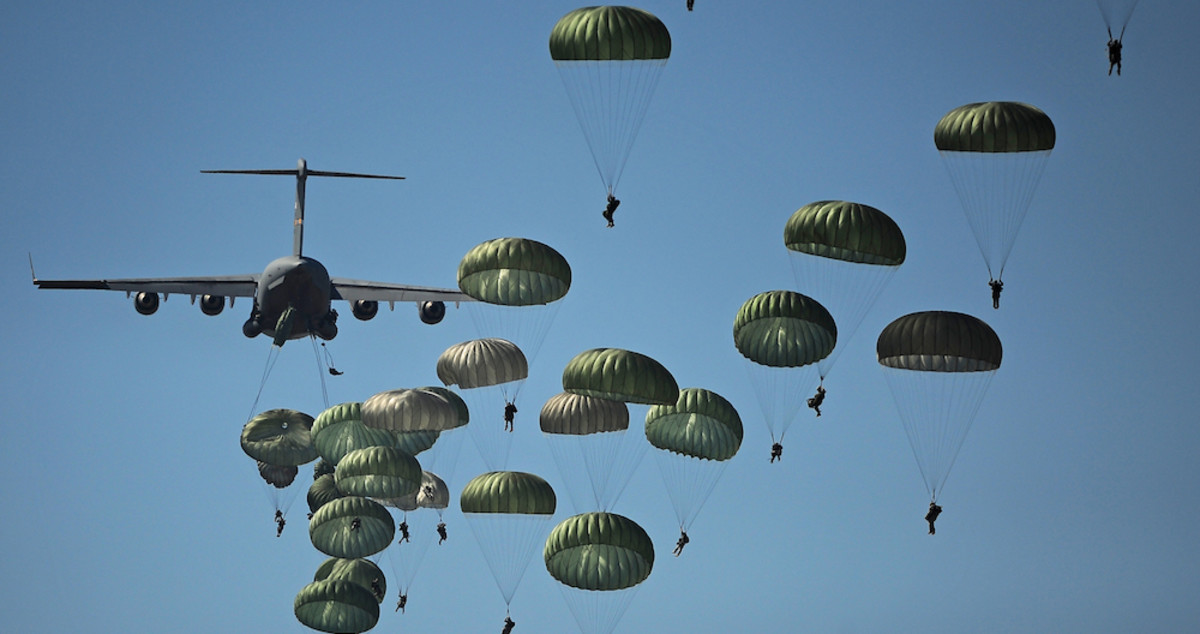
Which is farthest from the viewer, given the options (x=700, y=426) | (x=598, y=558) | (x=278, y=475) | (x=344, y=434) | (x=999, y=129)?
(x=278, y=475)

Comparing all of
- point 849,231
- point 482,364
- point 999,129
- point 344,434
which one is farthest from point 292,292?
point 999,129

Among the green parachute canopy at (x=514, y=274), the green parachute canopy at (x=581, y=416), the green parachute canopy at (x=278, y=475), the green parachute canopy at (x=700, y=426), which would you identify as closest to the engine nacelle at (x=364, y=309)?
the green parachute canopy at (x=278, y=475)

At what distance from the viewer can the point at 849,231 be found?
56.0 m

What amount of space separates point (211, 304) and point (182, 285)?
164 cm

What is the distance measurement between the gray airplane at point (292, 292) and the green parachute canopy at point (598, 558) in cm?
2457

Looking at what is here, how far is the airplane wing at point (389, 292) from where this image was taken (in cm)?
9025

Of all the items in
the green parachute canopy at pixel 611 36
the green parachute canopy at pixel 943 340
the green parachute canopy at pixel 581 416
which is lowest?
the green parachute canopy at pixel 943 340

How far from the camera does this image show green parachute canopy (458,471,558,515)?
62.7m

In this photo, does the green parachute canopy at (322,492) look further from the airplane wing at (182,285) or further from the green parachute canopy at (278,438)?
the airplane wing at (182,285)

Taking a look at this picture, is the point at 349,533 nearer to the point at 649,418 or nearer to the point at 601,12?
the point at 649,418

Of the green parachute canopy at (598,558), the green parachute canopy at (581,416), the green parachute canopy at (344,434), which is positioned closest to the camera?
the green parachute canopy at (598,558)

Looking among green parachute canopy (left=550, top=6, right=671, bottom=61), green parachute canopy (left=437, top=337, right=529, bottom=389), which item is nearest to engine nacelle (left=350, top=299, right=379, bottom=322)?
green parachute canopy (left=437, top=337, right=529, bottom=389)

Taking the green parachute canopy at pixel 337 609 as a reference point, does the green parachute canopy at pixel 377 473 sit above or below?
above

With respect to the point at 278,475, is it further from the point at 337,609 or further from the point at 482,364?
the point at 482,364
